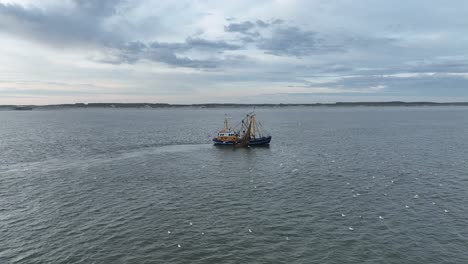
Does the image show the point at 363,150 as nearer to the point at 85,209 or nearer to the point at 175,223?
the point at 175,223

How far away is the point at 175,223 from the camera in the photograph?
4066 cm

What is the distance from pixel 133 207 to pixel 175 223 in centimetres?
907

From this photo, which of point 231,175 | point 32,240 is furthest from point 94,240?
point 231,175

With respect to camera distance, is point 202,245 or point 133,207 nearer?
point 202,245

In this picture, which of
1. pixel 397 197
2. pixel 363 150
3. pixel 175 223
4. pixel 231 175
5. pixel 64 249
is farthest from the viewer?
pixel 363 150

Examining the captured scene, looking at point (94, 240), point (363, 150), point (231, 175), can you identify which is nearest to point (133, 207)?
point (94, 240)

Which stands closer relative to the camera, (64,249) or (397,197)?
(64,249)

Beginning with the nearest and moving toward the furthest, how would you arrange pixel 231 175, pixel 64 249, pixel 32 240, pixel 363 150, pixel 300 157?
1. pixel 64 249
2. pixel 32 240
3. pixel 231 175
4. pixel 300 157
5. pixel 363 150

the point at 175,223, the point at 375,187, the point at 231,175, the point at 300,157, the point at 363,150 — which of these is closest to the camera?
the point at 175,223

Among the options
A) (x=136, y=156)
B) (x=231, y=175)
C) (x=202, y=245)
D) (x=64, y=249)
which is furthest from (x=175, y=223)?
(x=136, y=156)

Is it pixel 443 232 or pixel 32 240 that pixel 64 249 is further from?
pixel 443 232

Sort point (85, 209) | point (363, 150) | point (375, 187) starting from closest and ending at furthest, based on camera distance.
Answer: point (85, 209), point (375, 187), point (363, 150)

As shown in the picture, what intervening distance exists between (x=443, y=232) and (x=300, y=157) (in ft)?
158

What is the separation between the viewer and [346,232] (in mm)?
37469
